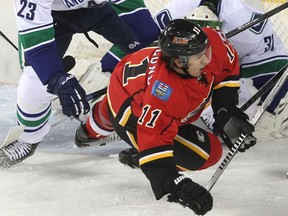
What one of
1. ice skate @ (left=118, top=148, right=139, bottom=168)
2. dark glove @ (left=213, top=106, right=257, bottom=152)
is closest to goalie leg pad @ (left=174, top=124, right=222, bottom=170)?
dark glove @ (left=213, top=106, right=257, bottom=152)

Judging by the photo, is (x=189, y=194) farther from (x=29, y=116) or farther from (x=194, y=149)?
(x=29, y=116)

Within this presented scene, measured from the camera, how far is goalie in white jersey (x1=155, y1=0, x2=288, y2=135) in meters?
2.46

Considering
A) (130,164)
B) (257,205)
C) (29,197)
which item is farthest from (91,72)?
(257,205)

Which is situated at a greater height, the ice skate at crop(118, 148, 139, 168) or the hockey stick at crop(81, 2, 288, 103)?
the hockey stick at crop(81, 2, 288, 103)

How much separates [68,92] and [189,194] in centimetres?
56

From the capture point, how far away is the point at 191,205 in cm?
146

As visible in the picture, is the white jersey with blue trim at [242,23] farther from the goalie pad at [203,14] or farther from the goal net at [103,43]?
the goal net at [103,43]

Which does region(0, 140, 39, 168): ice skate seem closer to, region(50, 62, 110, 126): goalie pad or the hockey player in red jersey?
region(50, 62, 110, 126): goalie pad

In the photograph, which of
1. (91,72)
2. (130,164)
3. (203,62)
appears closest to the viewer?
(203,62)

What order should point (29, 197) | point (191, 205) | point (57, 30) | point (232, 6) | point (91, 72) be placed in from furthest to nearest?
point (91, 72)
point (232, 6)
point (57, 30)
point (29, 197)
point (191, 205)

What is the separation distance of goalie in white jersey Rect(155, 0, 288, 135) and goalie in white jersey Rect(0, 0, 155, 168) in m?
0.28

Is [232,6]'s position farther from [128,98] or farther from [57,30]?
[128,98]

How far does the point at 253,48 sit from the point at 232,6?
0.19m

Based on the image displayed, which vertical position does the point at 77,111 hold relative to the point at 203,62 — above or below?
below
